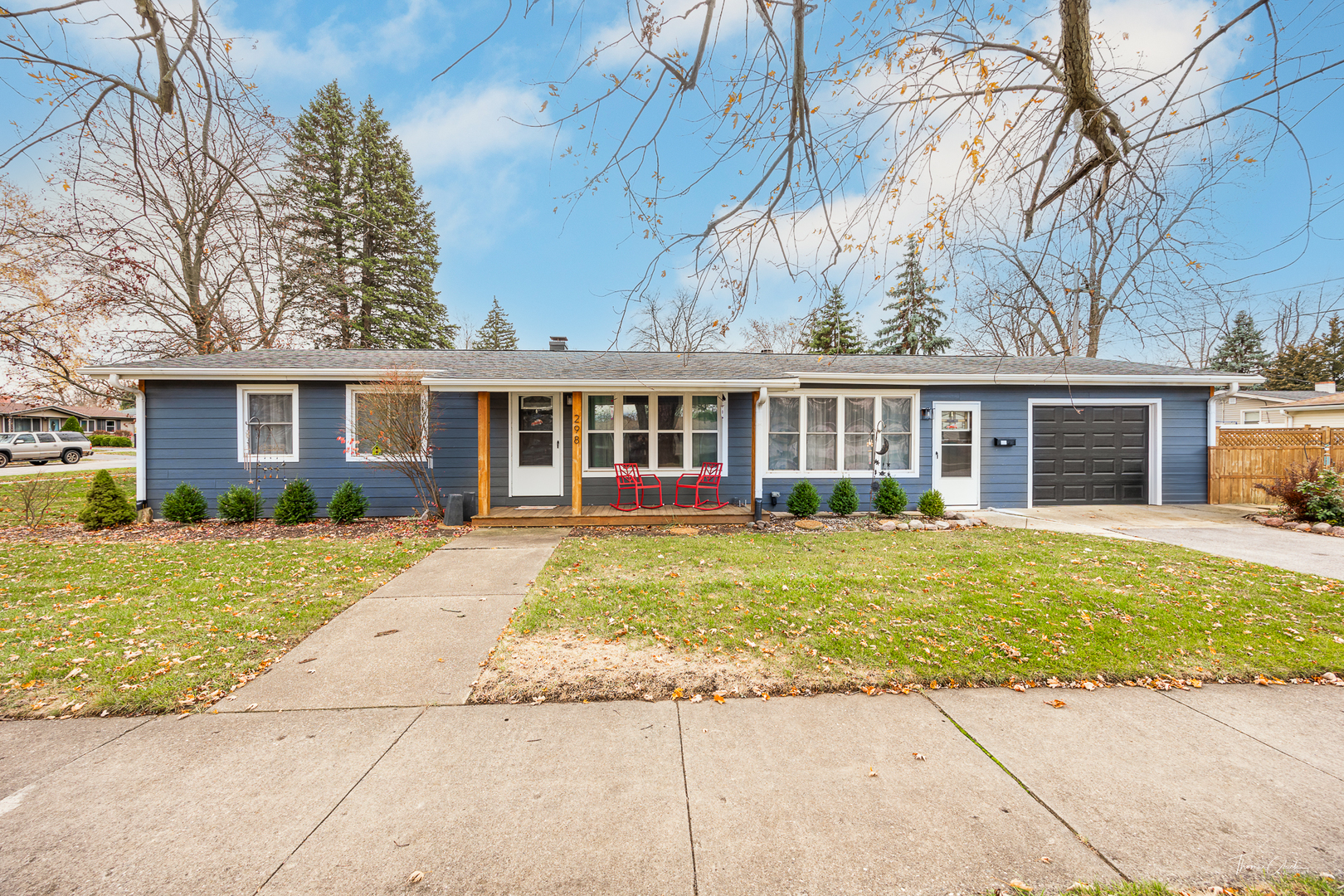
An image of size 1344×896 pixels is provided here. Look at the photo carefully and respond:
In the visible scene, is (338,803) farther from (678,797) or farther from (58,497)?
(58,497)

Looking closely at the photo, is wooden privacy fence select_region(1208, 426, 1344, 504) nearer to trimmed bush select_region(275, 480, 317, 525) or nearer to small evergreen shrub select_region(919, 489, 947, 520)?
small evergreen shrub select_region(919, 489, 947, 520)

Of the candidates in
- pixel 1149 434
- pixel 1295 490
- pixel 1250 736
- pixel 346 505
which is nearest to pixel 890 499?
pixel 1149 434

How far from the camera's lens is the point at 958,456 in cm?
970

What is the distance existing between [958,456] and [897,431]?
1302 millimetres

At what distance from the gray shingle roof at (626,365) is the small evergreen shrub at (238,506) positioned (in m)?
1.98

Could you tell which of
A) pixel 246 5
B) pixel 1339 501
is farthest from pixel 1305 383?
pixel 246 5

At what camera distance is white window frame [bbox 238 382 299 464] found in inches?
338

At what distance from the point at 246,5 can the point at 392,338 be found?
20716 millimetres

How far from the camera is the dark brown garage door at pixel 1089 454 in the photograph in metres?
9.82

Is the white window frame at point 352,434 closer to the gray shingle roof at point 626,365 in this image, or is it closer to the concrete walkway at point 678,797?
the gray shingle roof at point 626,365

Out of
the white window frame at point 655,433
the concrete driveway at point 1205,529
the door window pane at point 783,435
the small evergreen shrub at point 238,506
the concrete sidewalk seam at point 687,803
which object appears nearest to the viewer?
the concrete sidewalk seam at point 687,803

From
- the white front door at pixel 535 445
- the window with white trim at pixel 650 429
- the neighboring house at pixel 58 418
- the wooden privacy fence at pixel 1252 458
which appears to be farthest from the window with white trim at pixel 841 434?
the neighboring house at pixel 58 418

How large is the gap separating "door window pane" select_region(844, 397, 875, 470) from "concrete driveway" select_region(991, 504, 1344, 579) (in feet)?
7.74

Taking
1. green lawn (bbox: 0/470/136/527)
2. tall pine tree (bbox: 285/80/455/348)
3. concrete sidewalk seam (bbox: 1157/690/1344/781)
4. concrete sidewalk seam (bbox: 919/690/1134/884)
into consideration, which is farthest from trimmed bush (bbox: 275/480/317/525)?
tall pine tree (bbox: 285/80/455/348)
